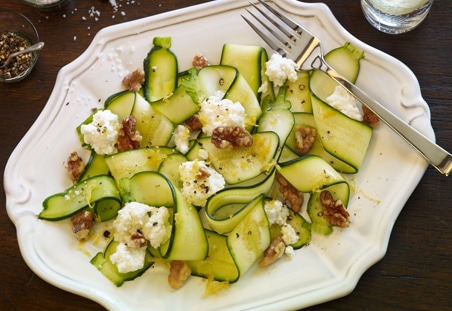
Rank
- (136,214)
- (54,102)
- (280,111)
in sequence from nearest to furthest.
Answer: (136,214)
(280,111)
(54,102)

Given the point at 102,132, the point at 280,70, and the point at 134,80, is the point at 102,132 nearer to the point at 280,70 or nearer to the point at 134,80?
the point at 134,80

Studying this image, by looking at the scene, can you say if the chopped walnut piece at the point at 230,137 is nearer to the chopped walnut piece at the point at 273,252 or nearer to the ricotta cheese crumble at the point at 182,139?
the ricotta cheese crumble at the point at 182,139

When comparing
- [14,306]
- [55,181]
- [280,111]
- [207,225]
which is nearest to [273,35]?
[280,111]

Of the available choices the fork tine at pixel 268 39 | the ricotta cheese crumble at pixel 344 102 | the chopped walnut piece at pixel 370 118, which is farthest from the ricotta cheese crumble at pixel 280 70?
the chopped walnut piece at pixel 370 118

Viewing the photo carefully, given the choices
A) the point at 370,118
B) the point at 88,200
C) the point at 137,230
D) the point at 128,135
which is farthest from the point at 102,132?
the point at 370,118

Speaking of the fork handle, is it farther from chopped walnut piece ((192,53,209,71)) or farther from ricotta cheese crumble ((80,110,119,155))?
ricotta cheese crumble ((80,110,119,155))

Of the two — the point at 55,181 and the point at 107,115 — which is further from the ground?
the point at 107,115

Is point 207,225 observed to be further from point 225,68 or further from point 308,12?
point 308,12
